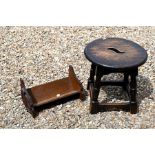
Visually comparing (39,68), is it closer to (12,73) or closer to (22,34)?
(12,73)

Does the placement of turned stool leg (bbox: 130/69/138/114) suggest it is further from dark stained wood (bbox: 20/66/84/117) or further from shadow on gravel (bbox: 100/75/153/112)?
dark stained wood (bbox: 20/66/84/117)

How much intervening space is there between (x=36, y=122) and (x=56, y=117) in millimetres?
265

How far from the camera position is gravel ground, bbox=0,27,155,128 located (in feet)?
16.2

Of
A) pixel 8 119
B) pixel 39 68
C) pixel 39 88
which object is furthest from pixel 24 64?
pixel 8 119

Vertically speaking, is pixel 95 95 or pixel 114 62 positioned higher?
pixel 114 62

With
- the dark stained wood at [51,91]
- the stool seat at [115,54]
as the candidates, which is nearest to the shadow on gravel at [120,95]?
the dark stained wood at [51,91]

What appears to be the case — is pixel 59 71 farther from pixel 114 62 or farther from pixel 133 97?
pixel 114 62

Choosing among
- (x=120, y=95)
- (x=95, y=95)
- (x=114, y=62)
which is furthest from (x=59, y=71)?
(x=114, y=62)

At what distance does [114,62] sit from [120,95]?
37.9 inches

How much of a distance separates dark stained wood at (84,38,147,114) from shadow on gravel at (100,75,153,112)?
0.01m

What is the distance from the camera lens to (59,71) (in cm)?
595

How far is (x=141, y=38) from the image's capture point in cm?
704

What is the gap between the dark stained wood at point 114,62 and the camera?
178 inches

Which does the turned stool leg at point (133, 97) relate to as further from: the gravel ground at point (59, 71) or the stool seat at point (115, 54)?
the stool seat at point (115, 54)
